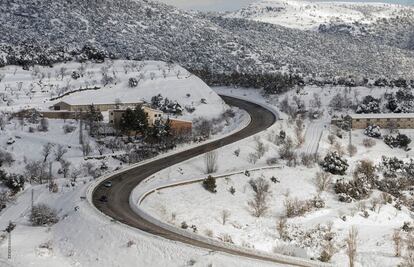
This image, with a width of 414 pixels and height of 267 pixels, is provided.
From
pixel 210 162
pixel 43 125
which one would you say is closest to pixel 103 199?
pixel 210 162

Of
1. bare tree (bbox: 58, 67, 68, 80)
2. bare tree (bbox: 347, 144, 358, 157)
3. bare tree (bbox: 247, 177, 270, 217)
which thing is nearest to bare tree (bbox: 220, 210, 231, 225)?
bare tree (bbox: 247, 177, 270, 217)

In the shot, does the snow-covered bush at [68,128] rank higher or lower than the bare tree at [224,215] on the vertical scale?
higher

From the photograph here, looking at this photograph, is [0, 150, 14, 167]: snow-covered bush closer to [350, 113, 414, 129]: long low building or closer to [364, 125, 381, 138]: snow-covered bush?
[364, 125, 381, 138]: snow-covered bush

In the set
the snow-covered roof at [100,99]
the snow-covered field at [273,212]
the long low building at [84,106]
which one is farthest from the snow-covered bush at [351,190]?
the snow-covered roof at [100,99]

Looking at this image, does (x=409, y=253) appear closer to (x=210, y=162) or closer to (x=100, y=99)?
(x=210, y=162)

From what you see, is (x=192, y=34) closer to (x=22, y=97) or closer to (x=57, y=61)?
(x=57, y=61)

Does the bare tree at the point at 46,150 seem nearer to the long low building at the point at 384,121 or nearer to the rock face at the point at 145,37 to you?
the long low building at the point at 384,121
